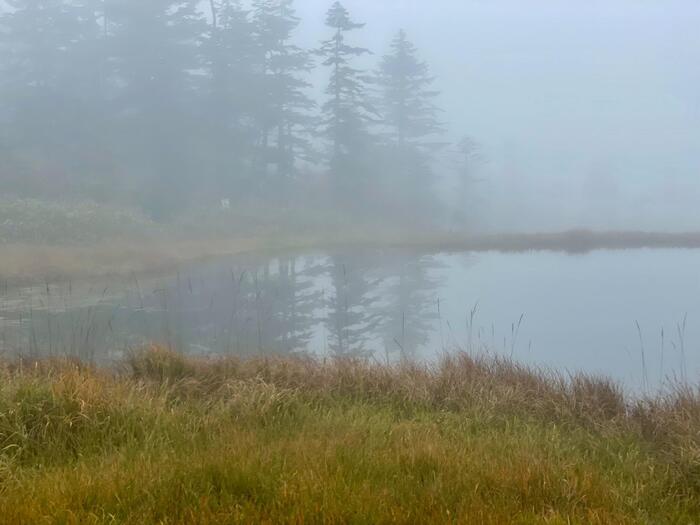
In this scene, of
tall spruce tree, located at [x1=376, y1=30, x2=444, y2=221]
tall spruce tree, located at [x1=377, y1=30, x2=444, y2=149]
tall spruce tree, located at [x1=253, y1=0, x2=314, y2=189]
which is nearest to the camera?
tall spruce tree, located at [x1=253, y1=0, x2=314, y2=189]

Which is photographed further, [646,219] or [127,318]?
[646,219]

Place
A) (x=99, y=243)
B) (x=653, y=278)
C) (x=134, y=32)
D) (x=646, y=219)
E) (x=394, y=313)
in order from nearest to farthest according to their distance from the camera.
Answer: (x=394, y=313)
(x=653, y=278)
(x=99, y=243)
(x=134, y=32)
(x=646, y=219)

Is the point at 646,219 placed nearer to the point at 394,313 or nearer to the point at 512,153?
the point at 512,153

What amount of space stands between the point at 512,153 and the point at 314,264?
4376 centimetres

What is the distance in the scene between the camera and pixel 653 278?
19.9 metres

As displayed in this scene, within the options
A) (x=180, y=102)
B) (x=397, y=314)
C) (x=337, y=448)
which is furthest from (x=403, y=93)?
(x=337, y=448)

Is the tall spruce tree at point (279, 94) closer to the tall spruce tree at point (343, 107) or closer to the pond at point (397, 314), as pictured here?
the tall spruce tree at point (343, 107)

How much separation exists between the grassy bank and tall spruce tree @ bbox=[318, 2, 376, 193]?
33.1 meters

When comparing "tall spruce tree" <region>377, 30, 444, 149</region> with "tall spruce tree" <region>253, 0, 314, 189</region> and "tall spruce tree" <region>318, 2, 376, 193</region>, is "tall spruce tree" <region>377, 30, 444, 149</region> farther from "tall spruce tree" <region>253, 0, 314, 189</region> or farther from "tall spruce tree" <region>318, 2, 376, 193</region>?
"tall spruce tree" <region>253, 0, 314, 189</region>

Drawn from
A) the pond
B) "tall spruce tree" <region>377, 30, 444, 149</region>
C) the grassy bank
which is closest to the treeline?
"tall spruce tree" <region>377, 30, 444, 149</region>

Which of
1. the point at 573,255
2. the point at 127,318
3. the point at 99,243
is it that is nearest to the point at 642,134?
the point at 573,255

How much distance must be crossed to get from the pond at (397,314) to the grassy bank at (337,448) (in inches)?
109

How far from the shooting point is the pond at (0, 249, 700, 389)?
1093cm

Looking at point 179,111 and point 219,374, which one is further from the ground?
point 179,111
